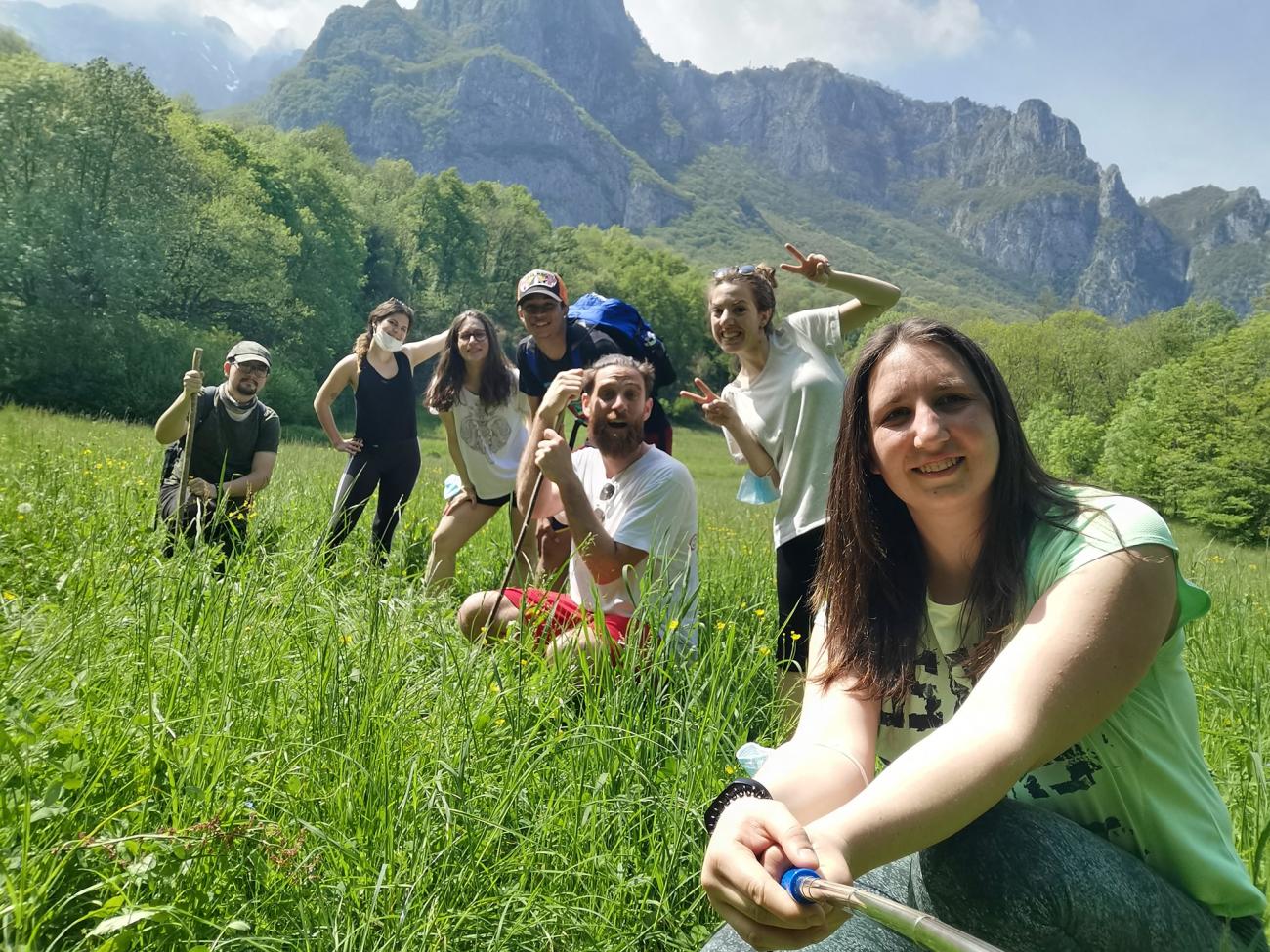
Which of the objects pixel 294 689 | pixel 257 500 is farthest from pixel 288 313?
pixel 294 689

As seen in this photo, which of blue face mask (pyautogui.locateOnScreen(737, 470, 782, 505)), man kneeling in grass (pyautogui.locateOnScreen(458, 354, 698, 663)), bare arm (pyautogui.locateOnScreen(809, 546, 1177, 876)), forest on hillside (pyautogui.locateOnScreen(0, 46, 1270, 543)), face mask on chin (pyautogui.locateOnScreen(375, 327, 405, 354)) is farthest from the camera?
forest on hillside (pyautogui.locateOnScreen(0, 46, 1270, 543))

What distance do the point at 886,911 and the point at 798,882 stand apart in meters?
0.17

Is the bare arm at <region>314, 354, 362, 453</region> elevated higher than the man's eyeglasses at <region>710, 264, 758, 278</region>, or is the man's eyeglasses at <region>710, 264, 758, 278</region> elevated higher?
the man's eyeglasses at <region>710, 264, 758, 278</region>

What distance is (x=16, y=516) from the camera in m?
4.63

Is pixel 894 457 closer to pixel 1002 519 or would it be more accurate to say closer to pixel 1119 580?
pixel 1002 519

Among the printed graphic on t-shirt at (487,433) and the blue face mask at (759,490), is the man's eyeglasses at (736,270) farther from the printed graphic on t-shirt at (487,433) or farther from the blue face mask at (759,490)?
the printed graphic on t-shirt at (487,433)

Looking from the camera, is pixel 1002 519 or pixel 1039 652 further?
pixel 1002 519

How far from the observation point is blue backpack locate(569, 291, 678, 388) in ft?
16.0

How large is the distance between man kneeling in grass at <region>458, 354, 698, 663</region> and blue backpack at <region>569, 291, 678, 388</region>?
27.7 inches

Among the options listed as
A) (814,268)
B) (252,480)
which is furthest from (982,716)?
(252,480)

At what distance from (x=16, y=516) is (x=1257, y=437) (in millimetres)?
40543

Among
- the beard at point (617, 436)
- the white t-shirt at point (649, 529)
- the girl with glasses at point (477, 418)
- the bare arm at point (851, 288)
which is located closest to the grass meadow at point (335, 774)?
the white t-shirt at point (649, 529)

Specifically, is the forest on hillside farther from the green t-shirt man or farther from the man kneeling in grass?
the man kneeling in grass

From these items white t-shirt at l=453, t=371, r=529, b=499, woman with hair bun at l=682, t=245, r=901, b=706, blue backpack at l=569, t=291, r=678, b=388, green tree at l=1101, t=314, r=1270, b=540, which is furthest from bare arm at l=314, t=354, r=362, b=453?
green tree at l=1101, t=314, r=1270, b=540
